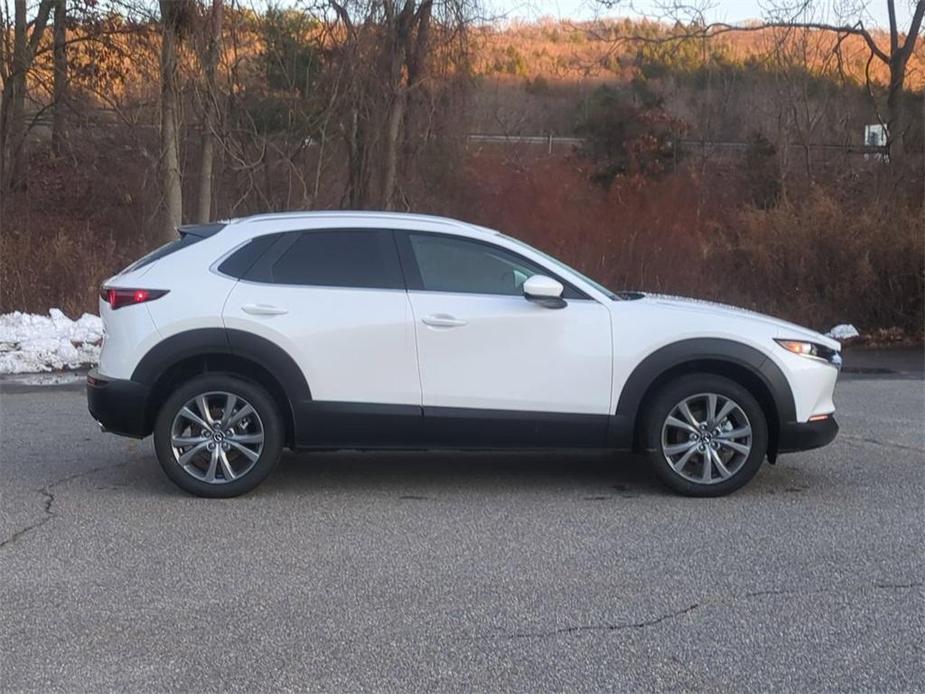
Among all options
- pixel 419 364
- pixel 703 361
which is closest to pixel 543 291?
pixel 419 364

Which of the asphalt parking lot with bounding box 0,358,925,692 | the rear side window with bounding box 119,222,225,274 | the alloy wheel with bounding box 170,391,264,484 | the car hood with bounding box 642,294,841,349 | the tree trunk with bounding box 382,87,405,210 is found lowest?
the asphalt parking lot with bounding box 0,358,925,692

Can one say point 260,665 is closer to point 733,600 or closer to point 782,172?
point 733,600

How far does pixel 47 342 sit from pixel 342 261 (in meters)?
8.01

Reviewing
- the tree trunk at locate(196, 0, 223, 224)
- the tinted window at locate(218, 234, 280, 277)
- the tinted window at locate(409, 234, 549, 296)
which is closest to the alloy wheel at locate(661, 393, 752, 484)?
the tinted window at locate(409, 234, 549, 296)

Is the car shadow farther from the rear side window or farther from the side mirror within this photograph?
the rear side window

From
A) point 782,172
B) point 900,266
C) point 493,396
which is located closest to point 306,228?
point 493,396

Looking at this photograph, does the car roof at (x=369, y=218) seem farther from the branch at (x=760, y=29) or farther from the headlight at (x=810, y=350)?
the branch at (x=760, y=29)

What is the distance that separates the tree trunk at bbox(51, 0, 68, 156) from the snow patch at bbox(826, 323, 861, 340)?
17.2m

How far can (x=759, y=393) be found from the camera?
270 inches

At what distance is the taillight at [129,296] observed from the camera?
21.8 feet

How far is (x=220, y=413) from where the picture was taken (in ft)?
21.9

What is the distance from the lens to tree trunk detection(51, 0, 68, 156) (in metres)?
23.3

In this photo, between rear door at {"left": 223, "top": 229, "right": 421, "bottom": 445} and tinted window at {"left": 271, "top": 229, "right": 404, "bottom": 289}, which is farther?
tinted window at {"left": 271, "top": 229, "right": 404, "bottom": 289}

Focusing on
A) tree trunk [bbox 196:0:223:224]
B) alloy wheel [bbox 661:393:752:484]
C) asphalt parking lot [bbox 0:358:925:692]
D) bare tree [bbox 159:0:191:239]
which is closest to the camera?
asphalt parking lot [bbox 0:358:925:692]
